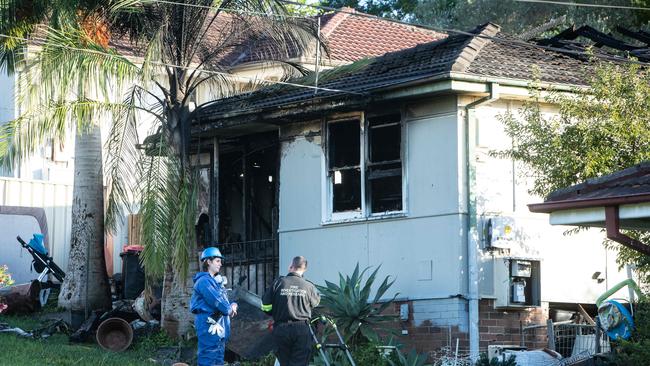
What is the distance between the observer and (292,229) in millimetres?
18500

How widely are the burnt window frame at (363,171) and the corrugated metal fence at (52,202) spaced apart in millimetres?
10796

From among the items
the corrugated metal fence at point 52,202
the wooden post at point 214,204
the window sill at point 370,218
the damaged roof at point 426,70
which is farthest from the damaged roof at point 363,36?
the window sill at point 370,218

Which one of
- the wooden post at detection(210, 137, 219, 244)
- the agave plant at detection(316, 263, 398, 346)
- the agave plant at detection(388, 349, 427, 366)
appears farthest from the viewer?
the wooden post at detection(210, 137, 219, 244)

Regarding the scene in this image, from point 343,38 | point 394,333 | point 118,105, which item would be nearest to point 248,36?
point 118,105

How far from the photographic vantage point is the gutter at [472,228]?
1580 cm

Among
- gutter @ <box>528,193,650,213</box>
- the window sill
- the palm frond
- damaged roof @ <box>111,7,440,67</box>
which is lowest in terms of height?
gutter @ <box>528,193,650,213</box>

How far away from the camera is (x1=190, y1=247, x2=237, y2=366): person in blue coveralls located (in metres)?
13.2

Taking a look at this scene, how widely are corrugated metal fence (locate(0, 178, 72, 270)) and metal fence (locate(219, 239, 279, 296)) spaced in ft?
27.0

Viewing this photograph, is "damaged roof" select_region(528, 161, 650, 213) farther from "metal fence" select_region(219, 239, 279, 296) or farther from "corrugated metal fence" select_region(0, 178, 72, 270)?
"corrugated metal fence" select_region(0, 178, 72, 270)

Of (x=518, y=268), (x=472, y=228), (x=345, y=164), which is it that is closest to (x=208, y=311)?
(x=472, y=228)

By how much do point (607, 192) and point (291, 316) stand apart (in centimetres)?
366

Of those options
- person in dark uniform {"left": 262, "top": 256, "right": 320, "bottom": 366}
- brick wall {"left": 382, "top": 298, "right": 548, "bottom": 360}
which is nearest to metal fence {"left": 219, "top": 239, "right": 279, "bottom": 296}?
brick wall {"left": 382, "top": 298, "right": 548, "bottom": 360}

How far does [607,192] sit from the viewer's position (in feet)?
37.4

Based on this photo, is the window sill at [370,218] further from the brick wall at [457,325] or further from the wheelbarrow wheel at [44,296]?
the wheelbarrow wheel at [44,296]
